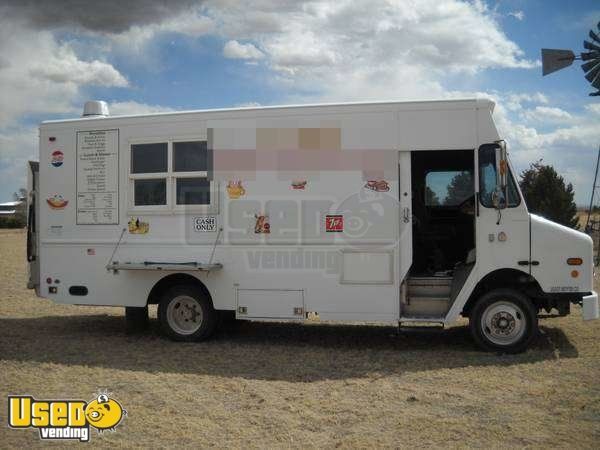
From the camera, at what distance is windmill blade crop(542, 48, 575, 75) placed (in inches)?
551

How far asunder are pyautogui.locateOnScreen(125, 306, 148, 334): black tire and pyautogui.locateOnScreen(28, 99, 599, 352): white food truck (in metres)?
0.62

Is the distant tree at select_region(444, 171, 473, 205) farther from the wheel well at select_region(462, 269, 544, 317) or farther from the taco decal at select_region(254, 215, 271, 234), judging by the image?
the taco decal at select_region(254, 215, 271, 234)

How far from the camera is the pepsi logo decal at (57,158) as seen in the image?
8.51 meters

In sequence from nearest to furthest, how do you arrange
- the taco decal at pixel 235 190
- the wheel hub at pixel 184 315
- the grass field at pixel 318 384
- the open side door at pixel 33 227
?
the grass field at pixel 318 384
the taco decal at pixel 235 190
the wheel hub at pixel 184 315
the open side door at pixel 33 227

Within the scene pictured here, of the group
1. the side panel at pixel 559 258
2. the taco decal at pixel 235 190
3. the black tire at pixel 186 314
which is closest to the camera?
the side panel at pixel 559 258

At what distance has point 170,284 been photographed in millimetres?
8320

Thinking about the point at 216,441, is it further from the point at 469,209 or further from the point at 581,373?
the point at 469,209

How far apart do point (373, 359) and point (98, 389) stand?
10.6 ft

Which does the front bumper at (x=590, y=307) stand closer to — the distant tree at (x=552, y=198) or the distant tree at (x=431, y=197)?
the distant tree at (x=431, y=197)

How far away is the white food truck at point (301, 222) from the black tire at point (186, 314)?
0.06 feet

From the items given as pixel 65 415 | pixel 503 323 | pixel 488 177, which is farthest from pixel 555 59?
pixel 65 415

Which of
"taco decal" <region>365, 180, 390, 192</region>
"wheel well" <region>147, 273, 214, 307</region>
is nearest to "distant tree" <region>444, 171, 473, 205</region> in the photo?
"taco decal" <region>365, 180, 390, 192</region>

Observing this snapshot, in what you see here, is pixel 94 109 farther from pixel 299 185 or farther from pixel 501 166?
pixel 501 166

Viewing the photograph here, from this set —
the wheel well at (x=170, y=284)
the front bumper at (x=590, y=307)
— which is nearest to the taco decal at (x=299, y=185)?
the wheel well at (x=170, y=284)
